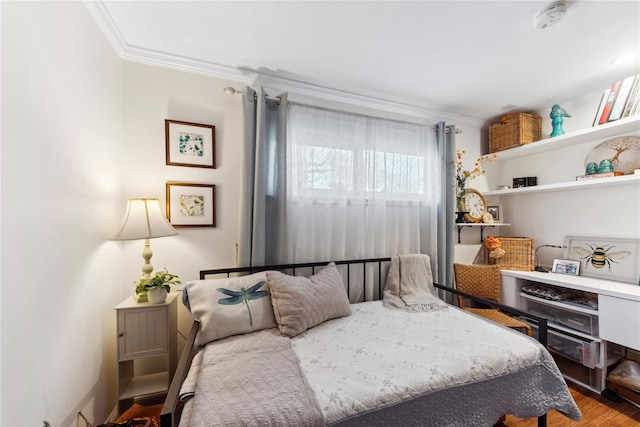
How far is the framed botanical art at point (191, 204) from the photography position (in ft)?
5.69

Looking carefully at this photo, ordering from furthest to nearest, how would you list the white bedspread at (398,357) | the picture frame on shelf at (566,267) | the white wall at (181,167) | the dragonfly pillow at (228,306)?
the picture frame on shelf at (566,267)
the white wall at (181,167)
the dragonfly pillow at (228,306)
the white bedspread at (398,357)

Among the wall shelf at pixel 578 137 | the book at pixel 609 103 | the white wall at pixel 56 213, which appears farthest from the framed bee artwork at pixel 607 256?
the white wall at pixel 56 213

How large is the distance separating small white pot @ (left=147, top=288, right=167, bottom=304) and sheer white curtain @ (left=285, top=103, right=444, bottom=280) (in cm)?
86

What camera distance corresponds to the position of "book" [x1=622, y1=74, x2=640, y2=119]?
1.79m

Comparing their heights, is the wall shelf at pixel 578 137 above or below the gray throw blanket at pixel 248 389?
above

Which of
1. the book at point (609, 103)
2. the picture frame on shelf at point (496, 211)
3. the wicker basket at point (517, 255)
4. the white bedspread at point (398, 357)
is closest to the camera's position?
the white bedspread at point (398, 357)

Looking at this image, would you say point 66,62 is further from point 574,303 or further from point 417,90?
point 574,303

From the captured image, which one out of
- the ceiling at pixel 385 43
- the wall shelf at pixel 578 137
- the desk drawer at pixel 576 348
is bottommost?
the desk drawer at pixel 576 348

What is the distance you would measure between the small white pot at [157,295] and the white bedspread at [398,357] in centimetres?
84

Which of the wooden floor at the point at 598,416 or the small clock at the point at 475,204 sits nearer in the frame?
the wooden floor at the point at 598,416

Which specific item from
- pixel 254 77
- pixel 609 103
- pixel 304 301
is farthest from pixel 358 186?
pixel 609 103

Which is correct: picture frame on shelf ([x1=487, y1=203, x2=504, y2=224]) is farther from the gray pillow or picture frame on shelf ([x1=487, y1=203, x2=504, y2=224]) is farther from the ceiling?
the gray pillow

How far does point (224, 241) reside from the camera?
6.15 ft

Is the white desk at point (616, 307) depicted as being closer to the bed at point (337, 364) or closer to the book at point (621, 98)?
the bed at point (337, 364)
